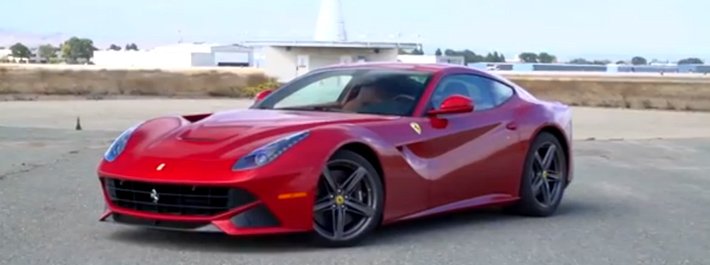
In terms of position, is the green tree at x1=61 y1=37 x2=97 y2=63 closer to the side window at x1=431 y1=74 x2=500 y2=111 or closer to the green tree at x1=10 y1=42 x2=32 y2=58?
the green tree at x1=10 y1=42 x2=32 y2=58

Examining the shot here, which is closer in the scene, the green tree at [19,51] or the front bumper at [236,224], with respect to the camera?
the front bumper at [236,224]

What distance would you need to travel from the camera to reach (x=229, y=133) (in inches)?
292

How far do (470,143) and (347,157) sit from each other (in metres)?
1.41

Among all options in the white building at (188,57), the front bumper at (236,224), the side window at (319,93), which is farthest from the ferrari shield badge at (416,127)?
the white building at (188,57)

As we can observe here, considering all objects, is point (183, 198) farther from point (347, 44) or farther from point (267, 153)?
point (347, 44)

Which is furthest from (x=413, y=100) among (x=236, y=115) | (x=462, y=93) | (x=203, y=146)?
(x=203, y=146)

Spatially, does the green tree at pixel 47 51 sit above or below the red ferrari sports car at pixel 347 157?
below

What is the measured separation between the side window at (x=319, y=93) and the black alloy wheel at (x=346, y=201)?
1.26 m

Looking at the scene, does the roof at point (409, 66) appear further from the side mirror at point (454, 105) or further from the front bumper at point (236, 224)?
the front bumper at point (236, 224)

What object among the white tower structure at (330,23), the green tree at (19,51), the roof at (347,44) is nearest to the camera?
the roof at (347,44)

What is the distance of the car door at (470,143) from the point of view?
818 cm

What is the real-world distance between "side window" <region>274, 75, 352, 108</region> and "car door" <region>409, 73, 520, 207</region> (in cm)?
73

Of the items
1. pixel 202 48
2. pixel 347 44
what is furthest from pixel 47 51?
pixel 347 44

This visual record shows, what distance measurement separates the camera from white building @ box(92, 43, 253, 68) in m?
122
